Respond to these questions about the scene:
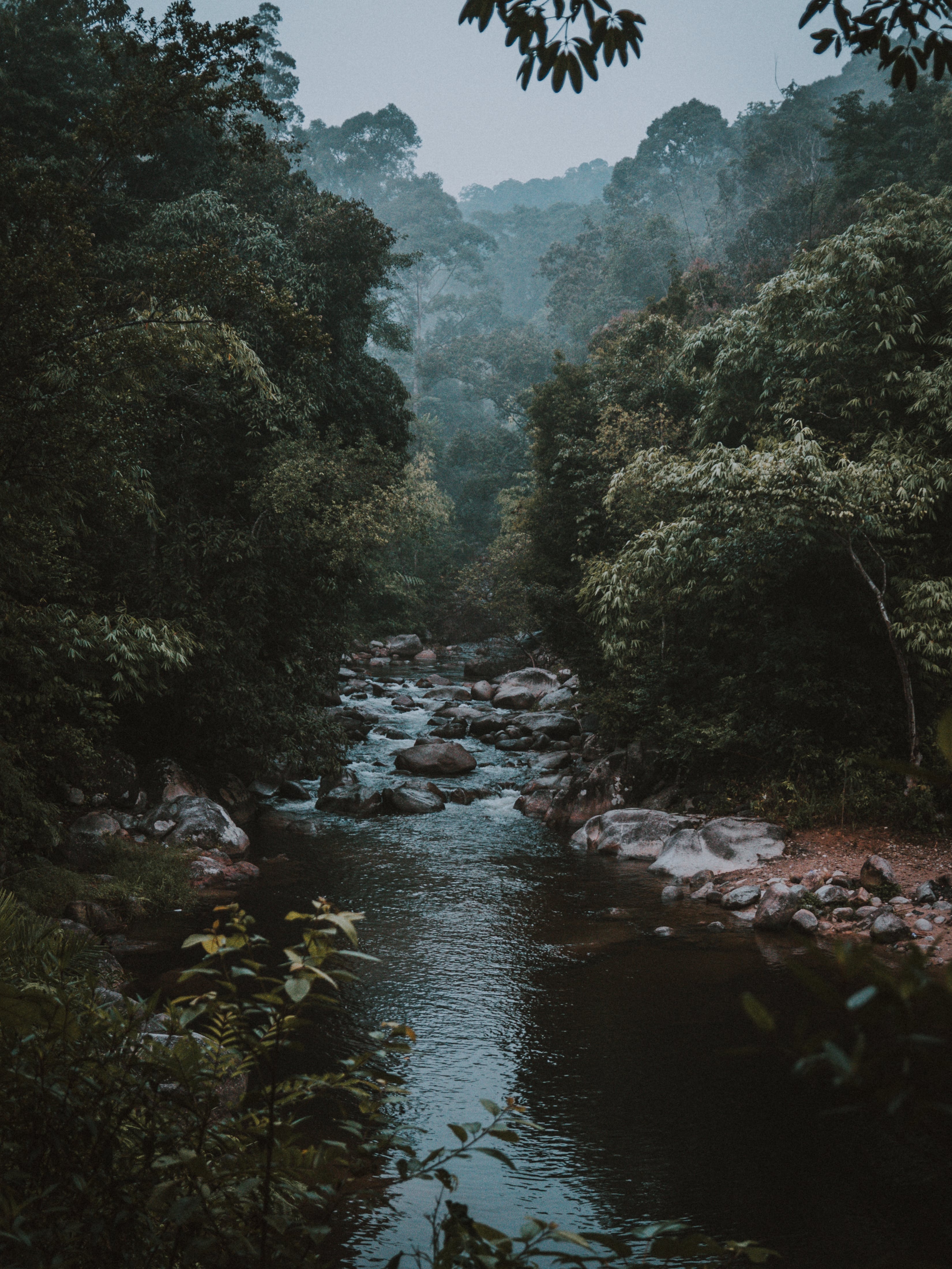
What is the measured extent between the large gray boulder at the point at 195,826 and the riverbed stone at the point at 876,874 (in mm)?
7216

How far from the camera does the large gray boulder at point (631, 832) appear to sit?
419 inches

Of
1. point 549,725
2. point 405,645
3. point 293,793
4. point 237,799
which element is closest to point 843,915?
point 237,799

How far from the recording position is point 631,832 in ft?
35.5

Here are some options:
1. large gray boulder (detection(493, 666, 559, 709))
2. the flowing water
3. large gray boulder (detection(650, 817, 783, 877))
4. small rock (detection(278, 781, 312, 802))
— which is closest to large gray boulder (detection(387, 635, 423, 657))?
large gray boulder (detection(493, 666, 559, 709))

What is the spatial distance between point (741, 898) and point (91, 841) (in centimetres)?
713

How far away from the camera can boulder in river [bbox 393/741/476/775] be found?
14.7 metres

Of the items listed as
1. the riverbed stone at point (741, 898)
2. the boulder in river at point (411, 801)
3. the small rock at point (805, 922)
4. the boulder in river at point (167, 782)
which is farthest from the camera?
the boulder in river at point (411, 801)

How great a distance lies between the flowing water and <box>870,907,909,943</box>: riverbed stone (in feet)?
2.65

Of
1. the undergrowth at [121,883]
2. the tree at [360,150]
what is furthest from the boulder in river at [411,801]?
the tree at [360,150]

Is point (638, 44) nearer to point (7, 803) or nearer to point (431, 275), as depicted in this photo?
point (7, 803)

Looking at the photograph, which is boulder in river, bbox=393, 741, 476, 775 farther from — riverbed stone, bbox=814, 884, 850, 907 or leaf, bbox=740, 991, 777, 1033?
leaf, bbox=740, 991, 777, 1033

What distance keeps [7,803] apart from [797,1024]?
24.6 feet

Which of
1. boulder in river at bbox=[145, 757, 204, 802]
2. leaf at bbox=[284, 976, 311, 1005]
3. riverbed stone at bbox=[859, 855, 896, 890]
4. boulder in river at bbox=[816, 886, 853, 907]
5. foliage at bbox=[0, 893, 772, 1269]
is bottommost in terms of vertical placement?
boulder in river at bbox=[816, 886, 853, 907]

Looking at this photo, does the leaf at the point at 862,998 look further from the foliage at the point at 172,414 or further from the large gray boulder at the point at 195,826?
the large gray boulder at the point at 195,826
